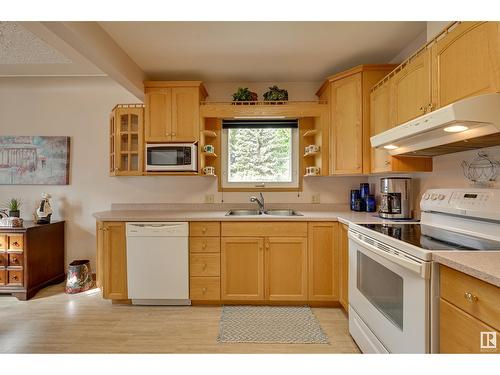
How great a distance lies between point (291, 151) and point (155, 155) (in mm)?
1526

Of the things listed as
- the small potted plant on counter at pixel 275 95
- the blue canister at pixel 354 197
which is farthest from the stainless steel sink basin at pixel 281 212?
the small potted plant on counter at pixel 275 95

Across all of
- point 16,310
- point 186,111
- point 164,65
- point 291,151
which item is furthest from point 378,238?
point 16,310

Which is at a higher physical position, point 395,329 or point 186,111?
point 186,111

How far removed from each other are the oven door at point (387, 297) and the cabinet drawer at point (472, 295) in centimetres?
8

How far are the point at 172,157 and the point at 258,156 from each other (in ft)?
3.28

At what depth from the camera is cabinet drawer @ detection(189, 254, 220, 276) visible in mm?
2617

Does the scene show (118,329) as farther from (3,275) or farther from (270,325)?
(3,275)

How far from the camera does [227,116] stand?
2926 millimetres

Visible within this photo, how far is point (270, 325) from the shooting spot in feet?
7.50

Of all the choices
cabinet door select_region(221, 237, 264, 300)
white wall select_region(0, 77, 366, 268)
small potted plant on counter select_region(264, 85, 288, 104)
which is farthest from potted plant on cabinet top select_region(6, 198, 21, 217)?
small potted plant on counter select_region(264, 85, 288, 104)

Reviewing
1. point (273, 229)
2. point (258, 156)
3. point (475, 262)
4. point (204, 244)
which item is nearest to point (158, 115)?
point (258, 156)
